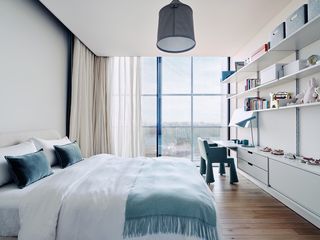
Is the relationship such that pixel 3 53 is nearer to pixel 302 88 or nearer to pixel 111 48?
pixel 111 48

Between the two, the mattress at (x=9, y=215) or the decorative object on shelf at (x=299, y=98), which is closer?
the mattress at (x=9, y=215)

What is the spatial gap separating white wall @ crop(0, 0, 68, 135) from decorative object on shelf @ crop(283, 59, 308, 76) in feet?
10.8

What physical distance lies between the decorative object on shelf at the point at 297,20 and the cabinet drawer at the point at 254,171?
5.57ft

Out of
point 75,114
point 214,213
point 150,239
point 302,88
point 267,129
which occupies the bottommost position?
point 150,239

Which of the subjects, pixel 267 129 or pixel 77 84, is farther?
pixel 77 84

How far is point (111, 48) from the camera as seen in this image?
4.14 meters

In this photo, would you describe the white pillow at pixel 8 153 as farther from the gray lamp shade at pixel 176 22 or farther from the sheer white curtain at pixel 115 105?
the sheer white curtain at pixel 115 105

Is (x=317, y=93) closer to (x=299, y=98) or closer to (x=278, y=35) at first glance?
(x=299, y=98)

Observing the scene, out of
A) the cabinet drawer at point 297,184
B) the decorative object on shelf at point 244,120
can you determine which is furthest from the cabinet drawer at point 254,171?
the decorative object on shelf at point 244,120

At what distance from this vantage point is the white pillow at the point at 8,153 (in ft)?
5.85

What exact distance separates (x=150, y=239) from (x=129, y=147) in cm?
344

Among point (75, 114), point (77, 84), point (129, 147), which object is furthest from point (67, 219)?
point (129, 147)

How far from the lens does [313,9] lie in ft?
6.29

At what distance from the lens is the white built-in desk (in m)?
1.77
